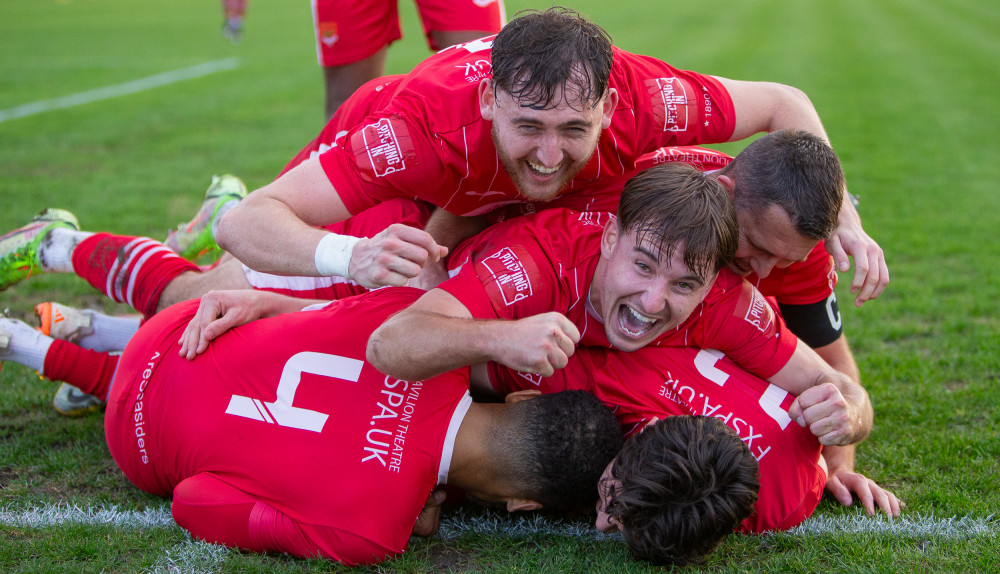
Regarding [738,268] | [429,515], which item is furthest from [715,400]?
A: [429,515]

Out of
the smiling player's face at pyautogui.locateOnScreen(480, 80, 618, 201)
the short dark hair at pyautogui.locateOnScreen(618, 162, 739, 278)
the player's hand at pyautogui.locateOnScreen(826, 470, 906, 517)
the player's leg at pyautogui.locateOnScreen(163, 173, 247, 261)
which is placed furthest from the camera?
the player's leg at pyautogui.locateOnScreen(163, 173, 247, 261)

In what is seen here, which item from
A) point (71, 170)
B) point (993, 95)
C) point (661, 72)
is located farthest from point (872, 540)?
point (993, 95)

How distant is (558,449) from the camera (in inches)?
125

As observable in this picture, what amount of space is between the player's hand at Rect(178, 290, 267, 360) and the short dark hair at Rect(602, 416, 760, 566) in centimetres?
173

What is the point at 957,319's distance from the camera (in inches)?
218

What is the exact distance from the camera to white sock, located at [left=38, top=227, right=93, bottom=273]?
448 cm

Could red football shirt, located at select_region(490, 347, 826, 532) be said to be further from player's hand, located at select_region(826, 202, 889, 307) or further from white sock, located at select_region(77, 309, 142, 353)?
white sock, located at select_region(77, 309, 142, 353)

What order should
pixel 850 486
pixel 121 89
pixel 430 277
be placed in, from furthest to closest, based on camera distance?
pixel 121 89
pixel 430 277
pixel 850 486

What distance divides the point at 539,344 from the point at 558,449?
1.89 feet

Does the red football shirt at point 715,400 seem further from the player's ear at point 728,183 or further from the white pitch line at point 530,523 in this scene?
the player's ear at point 728,183

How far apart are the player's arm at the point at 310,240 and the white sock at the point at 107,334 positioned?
141cm

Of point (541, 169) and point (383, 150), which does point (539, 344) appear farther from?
point (383, 150)

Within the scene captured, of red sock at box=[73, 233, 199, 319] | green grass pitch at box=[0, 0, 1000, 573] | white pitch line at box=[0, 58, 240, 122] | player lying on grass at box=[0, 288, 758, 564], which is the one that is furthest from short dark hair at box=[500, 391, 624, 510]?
white pitch line at box=[0, 58, 240, 122]

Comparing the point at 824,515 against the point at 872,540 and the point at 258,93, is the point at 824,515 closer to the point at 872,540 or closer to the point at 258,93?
the point at 872,540
